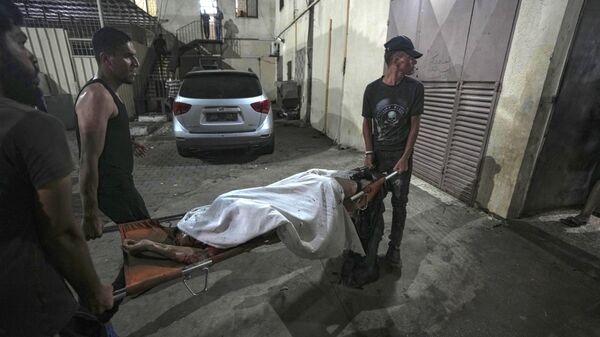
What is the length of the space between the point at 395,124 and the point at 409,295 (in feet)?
4.77

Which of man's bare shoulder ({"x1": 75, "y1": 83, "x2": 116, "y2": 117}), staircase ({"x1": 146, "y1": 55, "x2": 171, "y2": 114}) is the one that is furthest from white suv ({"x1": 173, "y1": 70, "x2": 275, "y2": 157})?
staircase ({"x1": 146, "y1": 55, "x2": 171, "y2": 114})

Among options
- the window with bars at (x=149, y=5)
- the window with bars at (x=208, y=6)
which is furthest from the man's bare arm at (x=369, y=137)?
the window with bars at (x=149, y=5)

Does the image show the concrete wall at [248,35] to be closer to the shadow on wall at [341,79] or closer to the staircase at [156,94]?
the staircase at [156,94]

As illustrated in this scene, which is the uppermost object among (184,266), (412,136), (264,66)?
(264,66)

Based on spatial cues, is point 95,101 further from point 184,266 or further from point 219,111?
point 219,111

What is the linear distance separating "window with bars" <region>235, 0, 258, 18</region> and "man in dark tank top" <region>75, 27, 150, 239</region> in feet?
59.1

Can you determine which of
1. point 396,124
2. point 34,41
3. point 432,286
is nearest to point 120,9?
point 34,41

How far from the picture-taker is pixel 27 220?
938 mm

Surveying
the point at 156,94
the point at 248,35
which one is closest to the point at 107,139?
the point at 156,94

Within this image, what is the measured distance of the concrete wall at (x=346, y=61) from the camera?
19.0ft

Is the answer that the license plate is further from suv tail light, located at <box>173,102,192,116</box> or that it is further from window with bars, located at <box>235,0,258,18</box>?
window with bars, located at <box>235,0,258,18</box>

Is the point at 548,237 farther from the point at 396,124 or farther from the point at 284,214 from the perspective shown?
the point at 284,214

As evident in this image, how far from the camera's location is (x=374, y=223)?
244 centimetres

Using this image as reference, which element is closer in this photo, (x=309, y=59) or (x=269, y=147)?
(x=269, y=147)
